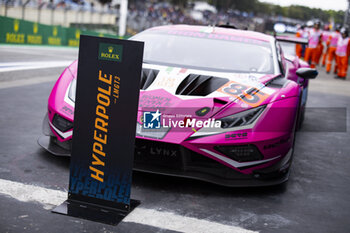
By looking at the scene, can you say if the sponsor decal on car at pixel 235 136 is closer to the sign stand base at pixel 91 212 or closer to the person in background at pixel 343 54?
the sign stand base at pixel 91 212

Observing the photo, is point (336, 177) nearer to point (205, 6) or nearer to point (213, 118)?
point (213, 118)

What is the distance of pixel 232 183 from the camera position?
3533 mm

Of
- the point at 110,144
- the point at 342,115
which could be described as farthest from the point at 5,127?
the point at 342,115

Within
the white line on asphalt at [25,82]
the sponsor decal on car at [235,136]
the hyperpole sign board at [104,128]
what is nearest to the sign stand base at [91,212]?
the hyperpole sign board at [104,128]

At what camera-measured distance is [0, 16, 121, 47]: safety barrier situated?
19.4 m

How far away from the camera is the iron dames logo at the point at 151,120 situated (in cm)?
348

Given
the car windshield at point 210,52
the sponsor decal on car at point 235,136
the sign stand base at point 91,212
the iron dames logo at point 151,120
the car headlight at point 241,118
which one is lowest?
the sign stand base at point 91,212

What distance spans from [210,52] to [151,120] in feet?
5.48

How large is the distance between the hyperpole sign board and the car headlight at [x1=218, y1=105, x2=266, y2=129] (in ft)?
2.93

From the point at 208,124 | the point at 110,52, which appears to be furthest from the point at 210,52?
the point at 110,52

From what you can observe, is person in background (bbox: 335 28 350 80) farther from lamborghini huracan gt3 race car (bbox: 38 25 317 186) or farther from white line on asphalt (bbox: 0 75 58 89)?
lamborghini huracan gt3 race car (bbox: 38 25 317 186)

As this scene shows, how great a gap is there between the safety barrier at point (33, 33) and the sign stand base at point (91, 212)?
57.0 feet

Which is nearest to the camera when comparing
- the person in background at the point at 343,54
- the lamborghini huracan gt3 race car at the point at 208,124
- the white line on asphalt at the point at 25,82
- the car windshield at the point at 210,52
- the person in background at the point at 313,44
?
the lamborghini huracan gt3 race car at the point at 208,124

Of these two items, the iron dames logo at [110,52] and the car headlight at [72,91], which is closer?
the iron dames logo at [110,52]
